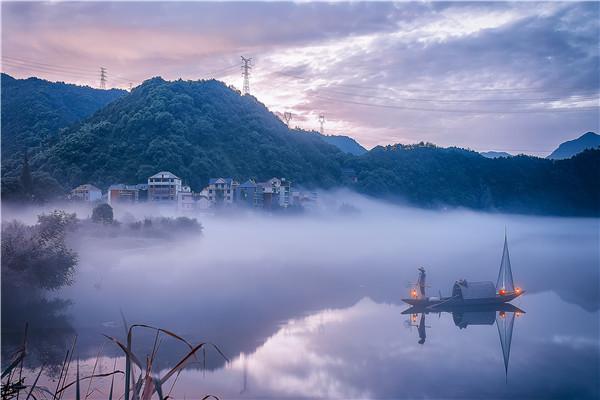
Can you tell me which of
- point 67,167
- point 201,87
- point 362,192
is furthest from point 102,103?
point 362,192

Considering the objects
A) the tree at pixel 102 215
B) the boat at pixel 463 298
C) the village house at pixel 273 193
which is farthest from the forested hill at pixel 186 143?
the boat at pixel 463 298

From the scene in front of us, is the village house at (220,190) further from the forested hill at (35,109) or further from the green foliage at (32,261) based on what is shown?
the green foliage at (32,261)

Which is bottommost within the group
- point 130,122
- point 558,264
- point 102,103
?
point 558,264

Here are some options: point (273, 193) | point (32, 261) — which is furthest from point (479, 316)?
point (273, 193)

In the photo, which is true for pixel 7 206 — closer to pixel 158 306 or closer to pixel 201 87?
pixel 158 306

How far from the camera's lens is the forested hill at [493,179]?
69.4m

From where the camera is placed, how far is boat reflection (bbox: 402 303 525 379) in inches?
725

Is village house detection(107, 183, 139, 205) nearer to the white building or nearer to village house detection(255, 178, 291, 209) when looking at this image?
the white building

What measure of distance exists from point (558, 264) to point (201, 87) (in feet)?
147

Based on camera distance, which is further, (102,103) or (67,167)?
(102,103)

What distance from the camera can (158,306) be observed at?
1950 centimetres

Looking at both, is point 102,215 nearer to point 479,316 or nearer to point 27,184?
point 27,184

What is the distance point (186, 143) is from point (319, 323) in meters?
34.7

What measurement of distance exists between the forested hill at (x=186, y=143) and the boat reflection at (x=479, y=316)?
96.5 ft
